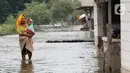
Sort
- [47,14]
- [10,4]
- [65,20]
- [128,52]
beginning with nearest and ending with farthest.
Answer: [128,52]
[47,14]
[65,20]
[10,4]

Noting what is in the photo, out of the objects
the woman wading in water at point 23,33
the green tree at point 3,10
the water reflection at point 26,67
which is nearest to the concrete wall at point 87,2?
the woman wading in water at point 23,33

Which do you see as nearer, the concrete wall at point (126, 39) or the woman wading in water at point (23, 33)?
the concrete wall at point (126, 39)

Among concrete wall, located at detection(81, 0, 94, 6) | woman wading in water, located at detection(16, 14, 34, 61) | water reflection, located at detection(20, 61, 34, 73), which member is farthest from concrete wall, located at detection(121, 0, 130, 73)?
concrete wall, located at detection(81, 0, 94, 6)

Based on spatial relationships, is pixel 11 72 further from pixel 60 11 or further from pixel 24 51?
pixel 60 11

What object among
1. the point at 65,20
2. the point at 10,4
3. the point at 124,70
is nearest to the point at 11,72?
the point at 124,70

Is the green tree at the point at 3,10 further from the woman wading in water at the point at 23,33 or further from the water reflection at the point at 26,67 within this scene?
the water reflection at the point at 26,67

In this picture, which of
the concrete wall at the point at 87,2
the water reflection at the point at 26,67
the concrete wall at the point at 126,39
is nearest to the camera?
the concrete wall at the point at 126,39

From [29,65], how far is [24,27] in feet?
5.89

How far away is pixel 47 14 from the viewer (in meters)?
62.1

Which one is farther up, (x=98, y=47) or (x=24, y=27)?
(x=24, y=27)

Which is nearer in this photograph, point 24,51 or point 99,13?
point 24,51

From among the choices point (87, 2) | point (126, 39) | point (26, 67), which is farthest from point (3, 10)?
point (126, 39)

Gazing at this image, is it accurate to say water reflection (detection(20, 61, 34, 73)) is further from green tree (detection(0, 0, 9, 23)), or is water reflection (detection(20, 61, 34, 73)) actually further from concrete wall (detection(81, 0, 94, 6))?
green tree (detection(0, 0, 9, 23))

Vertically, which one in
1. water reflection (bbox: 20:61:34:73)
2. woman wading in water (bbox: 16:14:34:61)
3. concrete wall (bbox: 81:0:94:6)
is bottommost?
water reflection (bbox: 20:61:34:73)
